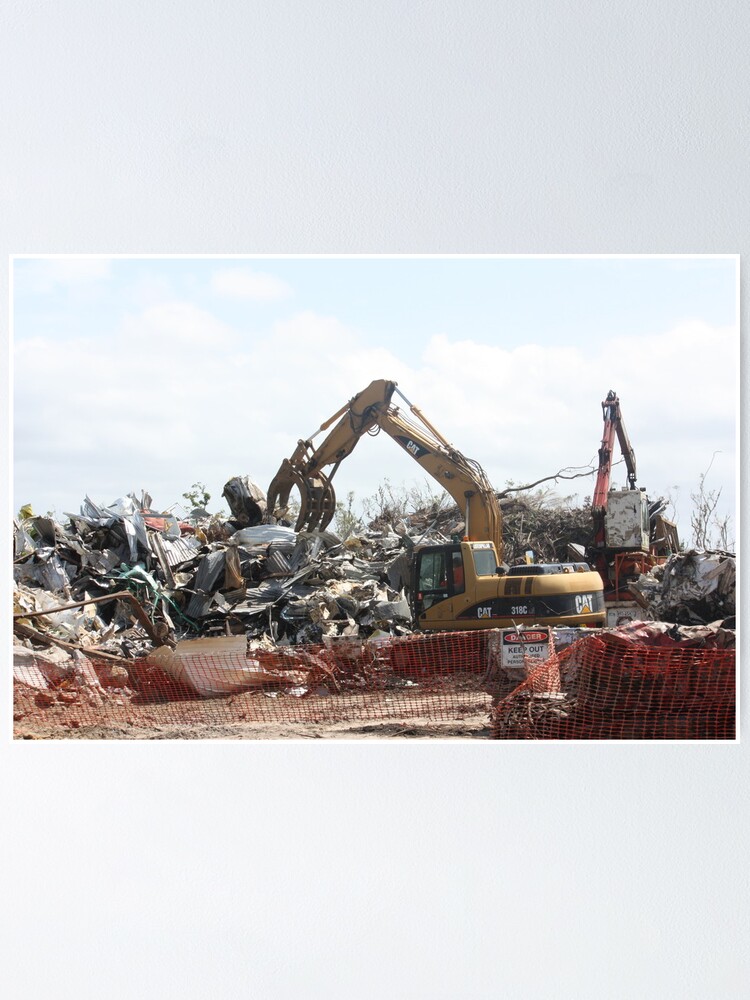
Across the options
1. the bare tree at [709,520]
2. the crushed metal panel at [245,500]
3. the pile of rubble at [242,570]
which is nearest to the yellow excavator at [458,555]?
the crushed metal panel at [245,500]

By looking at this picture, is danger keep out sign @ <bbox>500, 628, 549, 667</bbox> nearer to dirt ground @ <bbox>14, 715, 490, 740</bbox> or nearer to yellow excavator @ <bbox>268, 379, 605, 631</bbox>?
yellow excavator @ <bbox>268, 379, 605, 631</bbox>

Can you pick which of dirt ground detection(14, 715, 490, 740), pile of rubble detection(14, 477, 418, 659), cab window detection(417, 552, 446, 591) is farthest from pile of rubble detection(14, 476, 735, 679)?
dirt ground detection(14, 715, 490, 740)

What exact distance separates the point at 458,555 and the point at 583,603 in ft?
3.03

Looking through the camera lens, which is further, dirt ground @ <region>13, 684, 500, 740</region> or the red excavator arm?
the red excavator arm

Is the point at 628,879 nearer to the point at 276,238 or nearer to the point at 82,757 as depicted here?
the point at 82,757

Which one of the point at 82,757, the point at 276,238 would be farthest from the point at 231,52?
the point at 82,757

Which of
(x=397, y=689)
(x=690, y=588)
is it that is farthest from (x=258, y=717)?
(x=690, y=588)

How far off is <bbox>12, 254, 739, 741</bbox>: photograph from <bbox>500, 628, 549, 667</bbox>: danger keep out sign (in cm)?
2

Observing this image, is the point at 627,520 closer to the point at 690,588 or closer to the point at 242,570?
the point at 690,588

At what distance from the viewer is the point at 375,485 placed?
686cm

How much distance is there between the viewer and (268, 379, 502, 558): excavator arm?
5.80 m

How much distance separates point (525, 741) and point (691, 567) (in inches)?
90.8

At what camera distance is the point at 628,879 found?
→ 12.6 feet

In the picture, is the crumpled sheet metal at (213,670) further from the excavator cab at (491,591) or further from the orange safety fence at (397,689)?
the excavator cab at (491,591)
